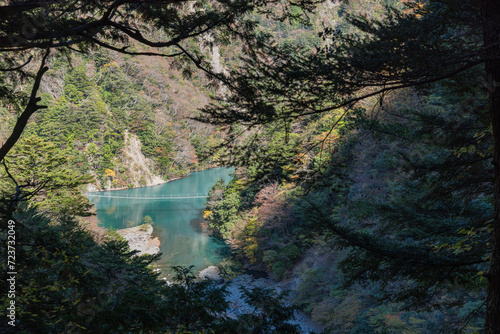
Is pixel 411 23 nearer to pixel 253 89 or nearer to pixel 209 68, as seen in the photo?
pixel 253 89

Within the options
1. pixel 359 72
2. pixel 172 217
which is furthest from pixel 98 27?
pixel 172 217

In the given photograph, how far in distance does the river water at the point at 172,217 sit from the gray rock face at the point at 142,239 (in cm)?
36

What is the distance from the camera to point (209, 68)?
251cm

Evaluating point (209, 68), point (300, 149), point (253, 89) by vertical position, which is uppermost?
point (209, 68)

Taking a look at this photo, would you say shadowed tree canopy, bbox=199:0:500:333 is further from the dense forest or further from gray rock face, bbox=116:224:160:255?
gray rock face, bbox=116:224:160:255

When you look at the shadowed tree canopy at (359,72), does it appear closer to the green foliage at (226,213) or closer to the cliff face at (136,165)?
the green foliage at (226,213)

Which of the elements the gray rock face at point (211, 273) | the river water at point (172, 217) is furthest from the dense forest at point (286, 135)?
the river water at point (172, 217)

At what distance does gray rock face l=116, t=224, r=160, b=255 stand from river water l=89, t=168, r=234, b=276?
363 millimetres

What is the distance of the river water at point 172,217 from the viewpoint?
13.8m

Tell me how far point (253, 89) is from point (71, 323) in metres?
1.71

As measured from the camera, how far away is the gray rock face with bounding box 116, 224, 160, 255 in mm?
14398

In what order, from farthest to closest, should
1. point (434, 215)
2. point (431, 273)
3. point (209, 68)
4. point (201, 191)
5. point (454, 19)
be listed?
point (201, 191), point (434, 215), point (209, 68), point (431, 273), point (454, 19)

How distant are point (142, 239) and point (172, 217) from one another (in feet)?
11.6

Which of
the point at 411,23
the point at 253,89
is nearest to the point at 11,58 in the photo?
the point at 253,89
